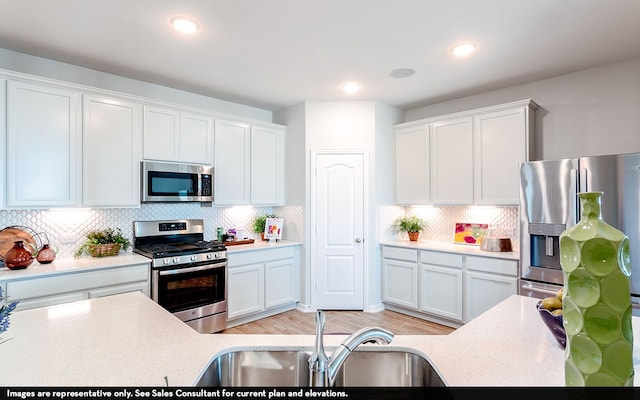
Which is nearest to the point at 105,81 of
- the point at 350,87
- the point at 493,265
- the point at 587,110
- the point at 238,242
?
the point at 238,242

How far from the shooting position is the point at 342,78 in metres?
3.45

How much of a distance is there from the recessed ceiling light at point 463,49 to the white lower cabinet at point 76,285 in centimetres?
331

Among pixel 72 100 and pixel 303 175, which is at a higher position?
pixel 72 100

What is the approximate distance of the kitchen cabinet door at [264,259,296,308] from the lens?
3.99 metres

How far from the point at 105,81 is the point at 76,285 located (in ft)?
6.59

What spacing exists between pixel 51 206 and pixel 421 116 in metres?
4.25

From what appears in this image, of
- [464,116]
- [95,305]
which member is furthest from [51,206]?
[464,116]

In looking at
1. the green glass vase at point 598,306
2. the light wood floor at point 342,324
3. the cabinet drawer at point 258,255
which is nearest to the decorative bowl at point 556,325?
the green glass vase at point 598,306

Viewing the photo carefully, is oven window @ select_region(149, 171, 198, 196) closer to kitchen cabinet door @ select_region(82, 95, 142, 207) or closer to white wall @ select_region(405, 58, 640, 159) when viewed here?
kitchen cabinet door @ select_region(82, 95, 142, 207)

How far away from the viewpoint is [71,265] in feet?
8.98

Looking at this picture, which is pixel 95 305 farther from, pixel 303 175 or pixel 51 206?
pixel 303 175

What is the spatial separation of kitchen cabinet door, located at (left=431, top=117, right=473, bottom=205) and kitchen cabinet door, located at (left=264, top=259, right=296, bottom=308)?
2047mm

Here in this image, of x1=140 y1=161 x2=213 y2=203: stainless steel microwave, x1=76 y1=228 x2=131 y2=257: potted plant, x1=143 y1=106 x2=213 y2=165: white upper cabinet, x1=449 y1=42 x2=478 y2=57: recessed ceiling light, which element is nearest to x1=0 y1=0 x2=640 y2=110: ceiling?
x1=449 y1=42 x2=478 y2=57: recessed ceiling light

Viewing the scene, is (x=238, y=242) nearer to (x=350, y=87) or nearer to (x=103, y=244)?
(x=103, y=244)
